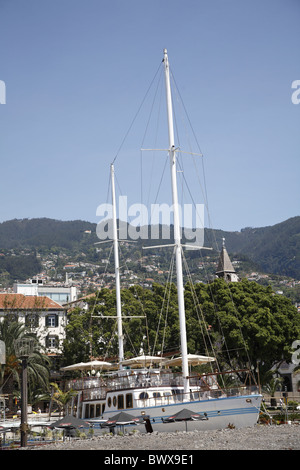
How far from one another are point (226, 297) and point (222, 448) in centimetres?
2933

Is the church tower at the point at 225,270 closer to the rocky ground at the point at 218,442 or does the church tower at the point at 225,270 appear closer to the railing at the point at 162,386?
the railing at the point at 162,386

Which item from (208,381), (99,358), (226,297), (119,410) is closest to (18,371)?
(99,358)

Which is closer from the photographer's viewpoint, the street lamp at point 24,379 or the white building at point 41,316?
the street lamp at point 24,379

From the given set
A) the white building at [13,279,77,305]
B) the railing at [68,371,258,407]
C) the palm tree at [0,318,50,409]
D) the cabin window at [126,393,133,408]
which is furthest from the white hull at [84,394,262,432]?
the white building at [13,279,77,305]

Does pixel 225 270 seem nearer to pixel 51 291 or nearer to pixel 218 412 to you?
pixel 51 291

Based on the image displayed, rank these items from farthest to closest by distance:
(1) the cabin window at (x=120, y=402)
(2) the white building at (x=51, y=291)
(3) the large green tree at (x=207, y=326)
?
(2) the white building at (x=51, y=291) → (3) the large green tree at (x=207, y=326) → (1) the cabin window at (x=120, y=402)

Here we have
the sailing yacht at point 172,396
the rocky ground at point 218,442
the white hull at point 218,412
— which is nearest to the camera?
the rocky ground at point 218,442

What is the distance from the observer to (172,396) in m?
26.2

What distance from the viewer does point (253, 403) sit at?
23438 millimetres

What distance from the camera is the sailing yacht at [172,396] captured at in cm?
2372

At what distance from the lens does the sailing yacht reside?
23719 mm

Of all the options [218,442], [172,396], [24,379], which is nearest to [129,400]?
[172,396]

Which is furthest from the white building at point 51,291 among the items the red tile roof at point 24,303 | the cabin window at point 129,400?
the cabin window at point 129,400
